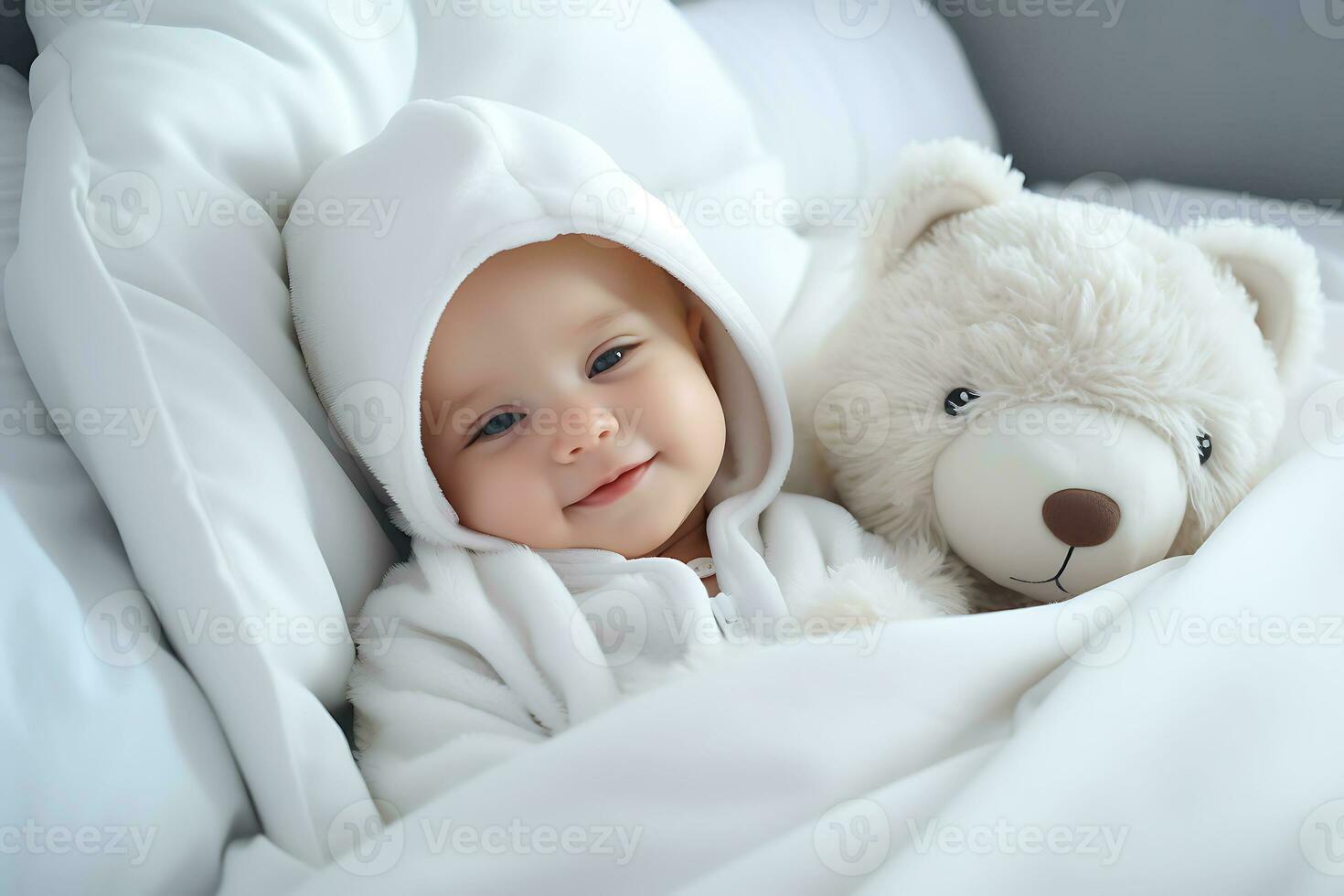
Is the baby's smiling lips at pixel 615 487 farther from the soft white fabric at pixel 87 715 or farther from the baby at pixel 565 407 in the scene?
the soft white fabric at pixel 87 715

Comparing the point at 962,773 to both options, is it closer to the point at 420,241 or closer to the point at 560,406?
the point at 560,406

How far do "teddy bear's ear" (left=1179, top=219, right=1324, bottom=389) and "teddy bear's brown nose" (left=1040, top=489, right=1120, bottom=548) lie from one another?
25 cm

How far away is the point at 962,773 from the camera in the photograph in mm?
616

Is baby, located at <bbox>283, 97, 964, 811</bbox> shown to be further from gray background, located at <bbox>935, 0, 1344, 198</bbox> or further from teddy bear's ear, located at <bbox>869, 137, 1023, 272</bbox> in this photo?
gray background, located at <bbox>935, 0, 1344, 198</bbox>

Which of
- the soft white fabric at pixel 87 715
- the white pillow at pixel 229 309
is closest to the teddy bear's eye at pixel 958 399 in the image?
the white pillow at pixel 229 309

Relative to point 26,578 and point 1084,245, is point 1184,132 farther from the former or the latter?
point 26,578

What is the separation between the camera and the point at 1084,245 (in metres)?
0.85

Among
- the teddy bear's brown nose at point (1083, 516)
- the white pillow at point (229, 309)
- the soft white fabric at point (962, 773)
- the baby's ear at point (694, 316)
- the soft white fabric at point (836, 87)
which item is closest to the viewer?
the soft white fabric at point (962, 773)

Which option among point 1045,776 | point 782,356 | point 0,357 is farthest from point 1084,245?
point 0,357

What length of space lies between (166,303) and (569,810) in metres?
0.46

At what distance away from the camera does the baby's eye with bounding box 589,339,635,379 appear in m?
0.88

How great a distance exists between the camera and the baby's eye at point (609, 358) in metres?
0.88

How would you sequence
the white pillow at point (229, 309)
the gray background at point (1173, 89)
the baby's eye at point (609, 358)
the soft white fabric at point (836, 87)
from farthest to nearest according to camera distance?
1. the gray background at point (1173, 89)
2. the soft white fabric at point (836, 87)
3. the baby's eye at point (609, 358)
4. the white pillow at point (229, 309)

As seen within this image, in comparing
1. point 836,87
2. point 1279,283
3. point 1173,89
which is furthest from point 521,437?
point 1173,89
